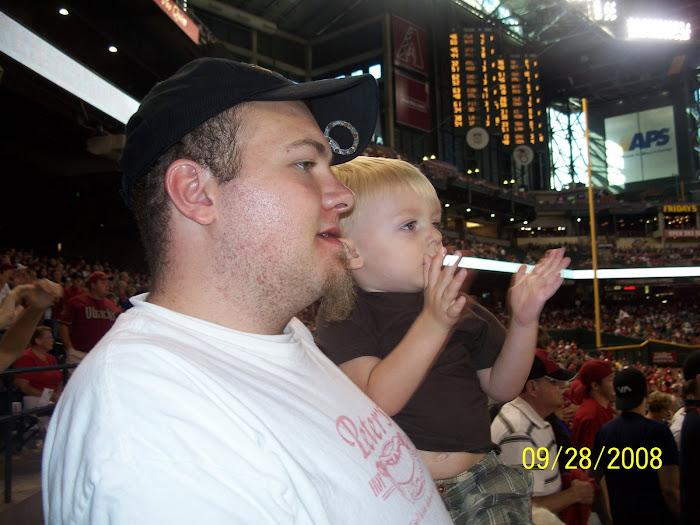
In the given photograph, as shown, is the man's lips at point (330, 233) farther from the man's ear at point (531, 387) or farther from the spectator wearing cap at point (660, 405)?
the spectator wearing cap at point (660, 405)

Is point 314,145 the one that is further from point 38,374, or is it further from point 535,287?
point 38,374

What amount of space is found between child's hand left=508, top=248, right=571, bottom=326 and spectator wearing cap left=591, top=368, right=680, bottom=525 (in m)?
2.94

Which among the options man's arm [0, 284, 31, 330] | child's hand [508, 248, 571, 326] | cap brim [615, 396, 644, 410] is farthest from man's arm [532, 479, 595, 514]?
man's arm [0, 284, 31, 330]

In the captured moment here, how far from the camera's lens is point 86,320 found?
6.02 metres

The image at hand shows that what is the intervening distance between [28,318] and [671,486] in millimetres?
4494

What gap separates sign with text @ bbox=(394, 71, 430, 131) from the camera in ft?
110

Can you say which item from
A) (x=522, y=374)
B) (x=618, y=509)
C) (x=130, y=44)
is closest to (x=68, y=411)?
(x=522, y=374)

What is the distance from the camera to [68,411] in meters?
0.84

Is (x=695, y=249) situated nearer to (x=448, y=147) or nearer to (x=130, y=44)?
(x=448, y=147)

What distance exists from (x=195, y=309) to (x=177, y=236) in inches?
6.9

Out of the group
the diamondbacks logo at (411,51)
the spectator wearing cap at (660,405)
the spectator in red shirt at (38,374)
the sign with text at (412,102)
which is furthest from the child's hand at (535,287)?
the diamondbacks logo at (411,51)

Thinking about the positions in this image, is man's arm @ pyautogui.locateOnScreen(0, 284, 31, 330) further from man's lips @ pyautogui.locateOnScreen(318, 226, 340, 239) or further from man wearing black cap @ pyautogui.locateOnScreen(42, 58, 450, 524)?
man's lips @ pyautogui.locateOnScreen(318, 226, 340, 239)

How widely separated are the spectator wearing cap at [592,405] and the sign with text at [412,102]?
3029cm

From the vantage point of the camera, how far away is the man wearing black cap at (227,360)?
741 mm
